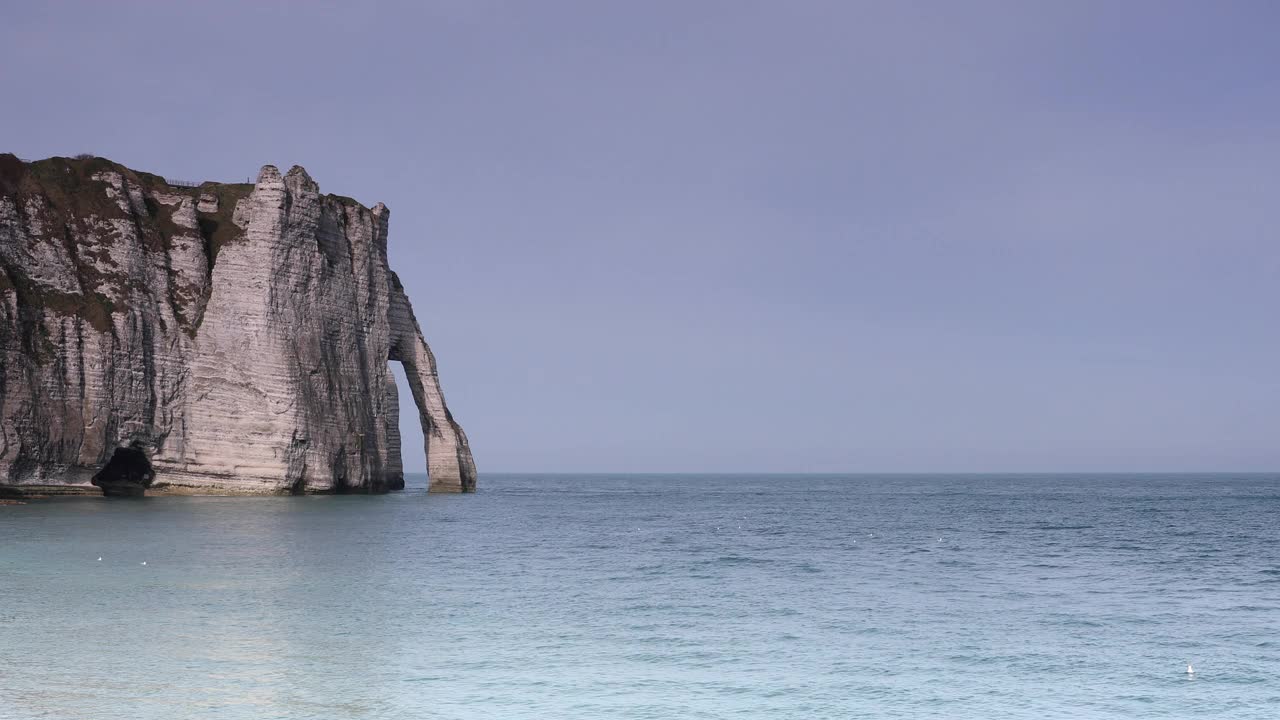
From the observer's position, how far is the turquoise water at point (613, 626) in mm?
15070

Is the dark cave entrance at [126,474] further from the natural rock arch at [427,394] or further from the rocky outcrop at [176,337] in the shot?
the natural rock arch at [427,394]

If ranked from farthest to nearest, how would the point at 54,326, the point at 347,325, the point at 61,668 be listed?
the point at 347,325 → the point at 54,326 → the point at 61,668

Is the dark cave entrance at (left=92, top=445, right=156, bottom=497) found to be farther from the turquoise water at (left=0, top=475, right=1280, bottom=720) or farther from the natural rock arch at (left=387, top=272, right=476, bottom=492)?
the turquoise water at (left=0, top=475, right=1280, bottom=720)

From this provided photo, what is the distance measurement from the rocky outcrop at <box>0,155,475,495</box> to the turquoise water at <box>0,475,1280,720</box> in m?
22.8

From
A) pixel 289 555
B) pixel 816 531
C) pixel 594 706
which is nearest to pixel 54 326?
pixel 289 555

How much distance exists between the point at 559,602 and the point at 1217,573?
21.1 meters

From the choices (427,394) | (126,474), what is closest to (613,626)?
(126,474)

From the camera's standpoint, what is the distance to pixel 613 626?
68.7 ft

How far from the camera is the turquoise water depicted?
15.1m

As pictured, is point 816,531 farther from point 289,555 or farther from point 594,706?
point 594,706

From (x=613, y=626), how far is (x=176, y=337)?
2160 inches

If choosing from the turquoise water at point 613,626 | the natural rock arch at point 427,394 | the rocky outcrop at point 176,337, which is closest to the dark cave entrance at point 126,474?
the rocky outcrop at point 176,337

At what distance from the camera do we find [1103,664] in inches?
709

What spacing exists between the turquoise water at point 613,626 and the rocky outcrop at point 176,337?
2278cm
